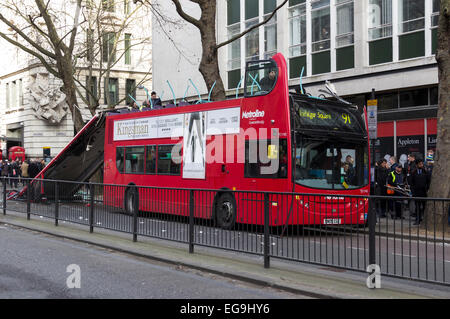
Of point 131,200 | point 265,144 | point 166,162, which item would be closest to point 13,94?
point 166,162

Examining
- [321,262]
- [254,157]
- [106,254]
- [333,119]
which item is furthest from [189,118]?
[321,262]

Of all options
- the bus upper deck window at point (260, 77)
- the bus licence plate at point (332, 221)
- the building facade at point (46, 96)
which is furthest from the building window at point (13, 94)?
the bus licence plate at point (332, 221)

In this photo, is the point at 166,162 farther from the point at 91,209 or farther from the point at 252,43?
the point at 252,43

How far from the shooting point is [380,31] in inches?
834

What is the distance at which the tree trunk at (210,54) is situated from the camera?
17.4 meters

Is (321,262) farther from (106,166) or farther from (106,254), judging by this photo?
(106,166)

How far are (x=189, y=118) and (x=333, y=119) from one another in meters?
3.90

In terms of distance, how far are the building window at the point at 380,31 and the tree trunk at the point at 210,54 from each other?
7.07 metres

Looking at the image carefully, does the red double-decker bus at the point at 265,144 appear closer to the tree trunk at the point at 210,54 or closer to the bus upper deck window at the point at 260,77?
the bus upper deck window at the point at 260,77

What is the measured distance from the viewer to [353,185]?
12781mm

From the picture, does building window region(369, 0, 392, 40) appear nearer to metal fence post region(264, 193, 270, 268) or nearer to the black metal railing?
the black metal railing

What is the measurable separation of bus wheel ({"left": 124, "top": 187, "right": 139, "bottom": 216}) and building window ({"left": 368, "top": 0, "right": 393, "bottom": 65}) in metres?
13.7

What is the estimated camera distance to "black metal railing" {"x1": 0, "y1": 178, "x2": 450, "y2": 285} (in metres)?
5.96

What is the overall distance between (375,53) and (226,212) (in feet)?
49.0
